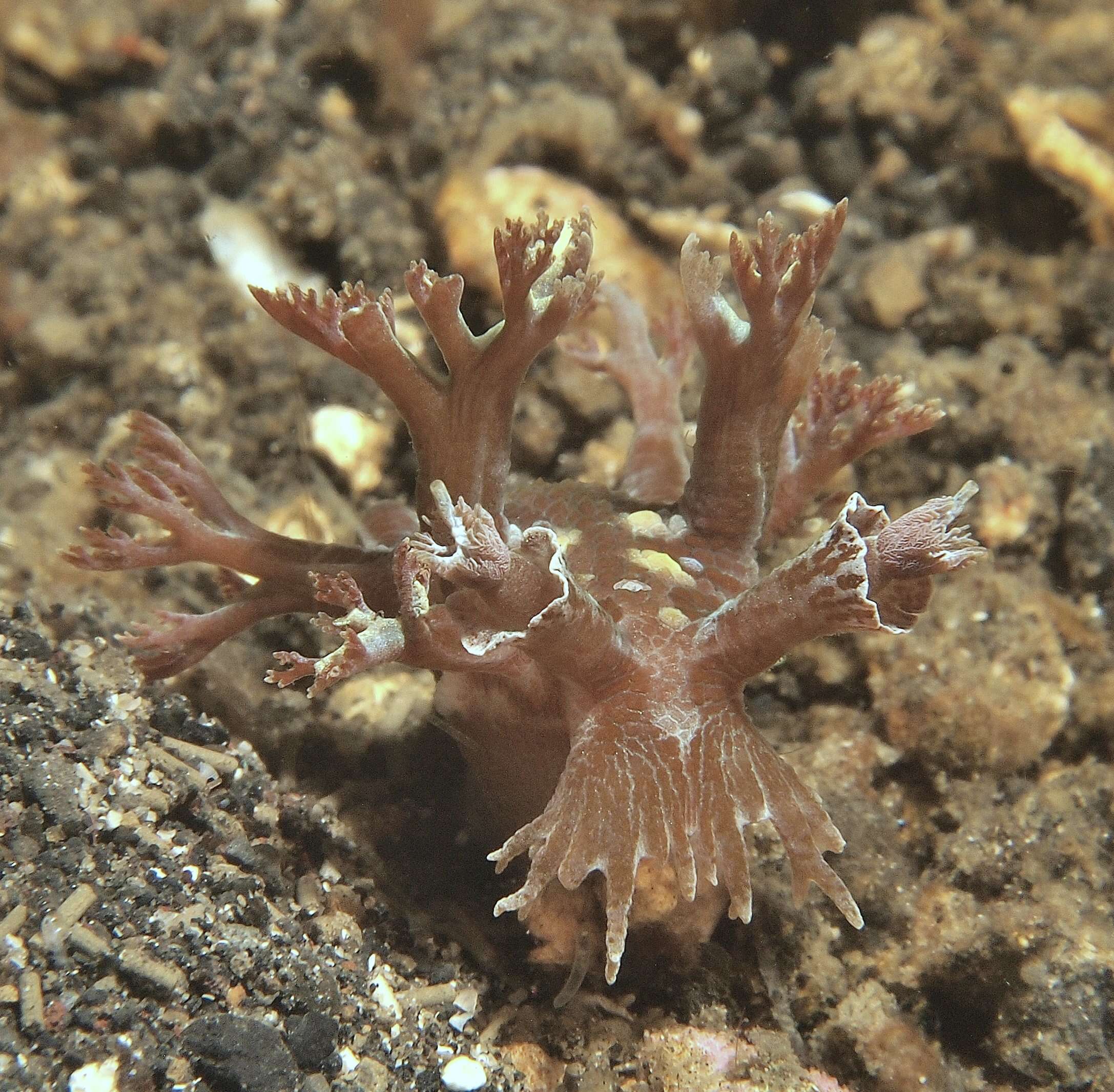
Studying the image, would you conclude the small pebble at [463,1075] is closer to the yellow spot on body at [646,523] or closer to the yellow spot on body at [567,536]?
the yellow spot on body at [567,536]

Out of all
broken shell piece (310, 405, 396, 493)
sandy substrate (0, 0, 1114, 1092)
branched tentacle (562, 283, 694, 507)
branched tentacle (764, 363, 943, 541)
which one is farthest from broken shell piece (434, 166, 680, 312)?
branched tentacle (764, 363, 943, 541)

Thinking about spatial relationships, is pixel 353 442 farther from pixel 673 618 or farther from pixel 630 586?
pixel 673 618

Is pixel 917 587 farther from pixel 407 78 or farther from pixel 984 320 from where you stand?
pixel 407 78

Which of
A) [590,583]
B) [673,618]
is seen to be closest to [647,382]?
[590,583]

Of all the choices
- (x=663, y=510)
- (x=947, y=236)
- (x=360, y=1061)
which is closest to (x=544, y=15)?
(x=947, y=236)

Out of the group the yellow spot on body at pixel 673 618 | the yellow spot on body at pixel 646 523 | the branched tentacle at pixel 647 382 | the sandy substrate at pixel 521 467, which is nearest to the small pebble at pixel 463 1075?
the sandy substrate at pixel 521 467

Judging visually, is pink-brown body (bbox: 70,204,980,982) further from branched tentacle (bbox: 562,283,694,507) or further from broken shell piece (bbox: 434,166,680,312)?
broken shell piece (bbox: 434,166,680,312)
